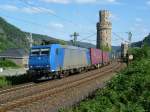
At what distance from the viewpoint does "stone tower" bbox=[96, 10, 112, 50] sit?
14025cm

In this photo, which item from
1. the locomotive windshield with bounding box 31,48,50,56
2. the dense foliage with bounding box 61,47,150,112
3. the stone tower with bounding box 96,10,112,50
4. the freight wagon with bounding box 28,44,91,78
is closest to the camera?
the dense foliage with bounding box 61,47,150,112

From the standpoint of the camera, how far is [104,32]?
141625 millimetres

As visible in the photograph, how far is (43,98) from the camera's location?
22.4 meters

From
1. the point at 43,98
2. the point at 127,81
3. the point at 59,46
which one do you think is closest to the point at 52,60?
the point at 59,46

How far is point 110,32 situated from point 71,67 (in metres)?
102

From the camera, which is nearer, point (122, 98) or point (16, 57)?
point (122, 98)

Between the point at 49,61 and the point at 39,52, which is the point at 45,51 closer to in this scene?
the point at 39,52

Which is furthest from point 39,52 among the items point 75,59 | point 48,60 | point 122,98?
point 122,98

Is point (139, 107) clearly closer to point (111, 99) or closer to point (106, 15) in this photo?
point (111, 99)

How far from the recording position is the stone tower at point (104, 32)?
14025cm

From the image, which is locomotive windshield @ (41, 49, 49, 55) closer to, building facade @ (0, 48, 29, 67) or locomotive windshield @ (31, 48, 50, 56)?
locomotive windshield @ (31, 48, 50, 56)

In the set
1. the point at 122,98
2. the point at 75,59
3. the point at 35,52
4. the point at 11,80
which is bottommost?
the point at 11,80

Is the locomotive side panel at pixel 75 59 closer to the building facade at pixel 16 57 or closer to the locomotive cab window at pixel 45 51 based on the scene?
the locomotive cab window at pixel 45 51

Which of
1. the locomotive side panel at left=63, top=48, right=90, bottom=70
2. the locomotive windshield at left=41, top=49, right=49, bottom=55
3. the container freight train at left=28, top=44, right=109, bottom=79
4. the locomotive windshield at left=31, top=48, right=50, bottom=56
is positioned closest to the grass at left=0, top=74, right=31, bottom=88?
the container freight train at left=28, top=44, right=109, bottom=79
